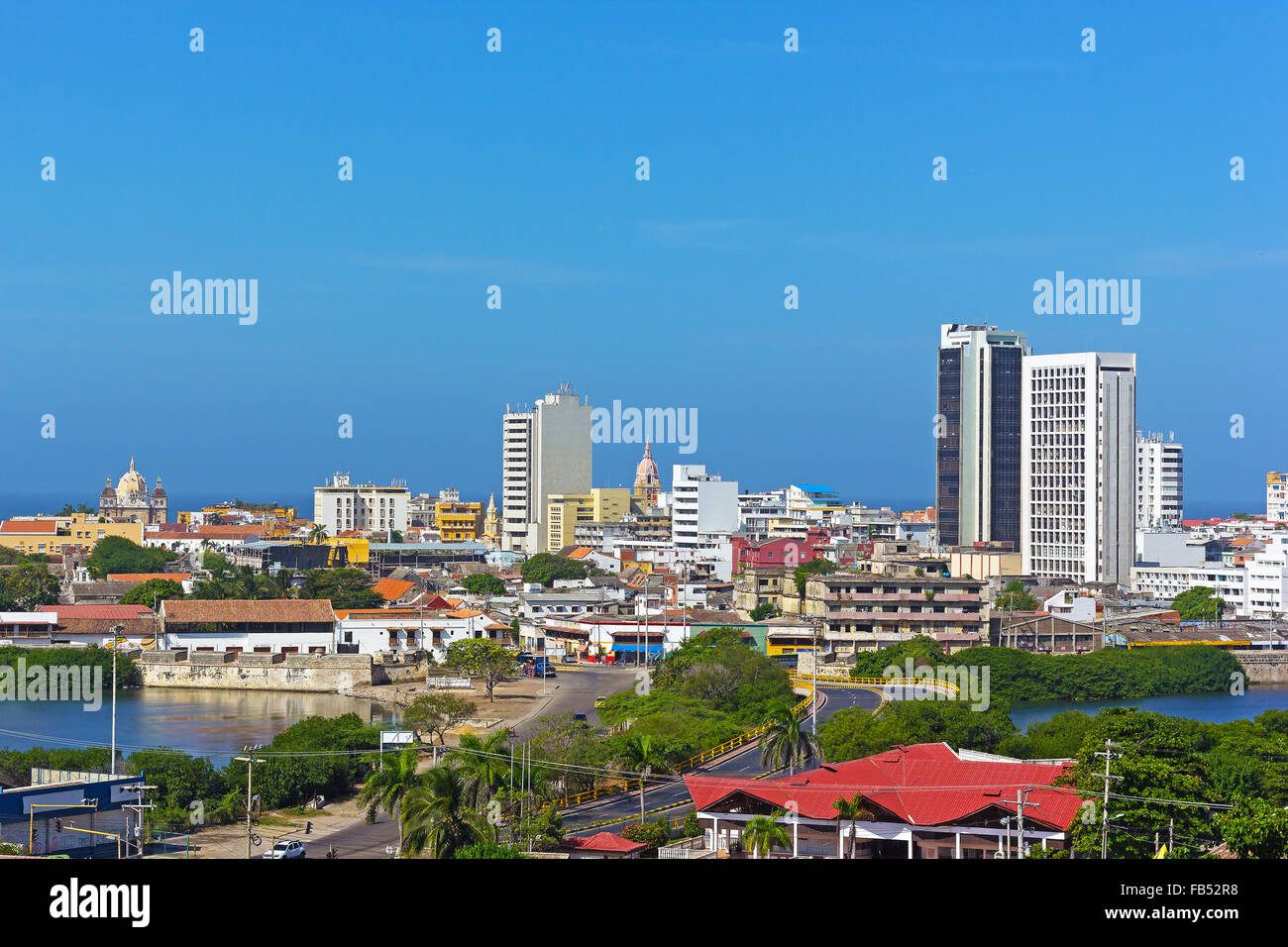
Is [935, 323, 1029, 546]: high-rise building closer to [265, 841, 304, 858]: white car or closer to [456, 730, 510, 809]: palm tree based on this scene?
[456, 730, 510, 809]: palm tree

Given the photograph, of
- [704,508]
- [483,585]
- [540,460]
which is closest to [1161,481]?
[704,508]

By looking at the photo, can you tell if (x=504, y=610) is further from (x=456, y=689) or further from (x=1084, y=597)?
(x=1084, y=597)

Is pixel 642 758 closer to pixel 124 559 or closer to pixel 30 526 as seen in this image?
pixel 124 559

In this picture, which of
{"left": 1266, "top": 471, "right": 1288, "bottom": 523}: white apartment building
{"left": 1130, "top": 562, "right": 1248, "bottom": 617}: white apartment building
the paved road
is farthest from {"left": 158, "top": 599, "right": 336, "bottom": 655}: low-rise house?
{"left": 1266, "top": 471, "right": 1288, "bottom": 523}: white apartment building

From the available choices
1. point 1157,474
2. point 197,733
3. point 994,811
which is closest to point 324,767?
point 197,733

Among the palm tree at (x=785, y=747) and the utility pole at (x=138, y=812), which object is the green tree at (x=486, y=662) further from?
the utility pole at (x=138, y=812)
